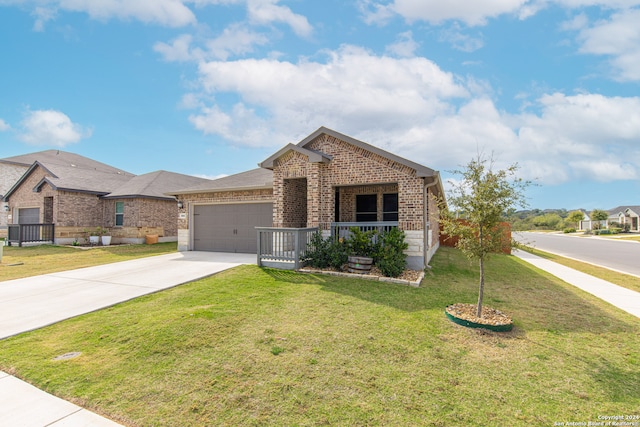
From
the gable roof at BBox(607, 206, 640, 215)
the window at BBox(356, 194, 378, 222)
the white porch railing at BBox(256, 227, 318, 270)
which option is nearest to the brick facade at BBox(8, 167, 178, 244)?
the white porch railing at BBox(256, 227, 318, 270)

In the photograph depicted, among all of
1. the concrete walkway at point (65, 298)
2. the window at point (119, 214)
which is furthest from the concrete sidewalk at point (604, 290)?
the window at point (119, 214)

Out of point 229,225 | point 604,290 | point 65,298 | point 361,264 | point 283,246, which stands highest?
point 229,225

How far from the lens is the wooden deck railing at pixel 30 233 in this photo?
17391 millimetres

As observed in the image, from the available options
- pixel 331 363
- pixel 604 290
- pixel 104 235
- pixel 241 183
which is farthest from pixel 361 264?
pixel 104 235

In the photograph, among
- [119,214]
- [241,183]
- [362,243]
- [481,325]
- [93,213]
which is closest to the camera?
[481,325]

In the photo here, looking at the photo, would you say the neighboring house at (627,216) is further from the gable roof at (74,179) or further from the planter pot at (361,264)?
the gable roof at (74,179)

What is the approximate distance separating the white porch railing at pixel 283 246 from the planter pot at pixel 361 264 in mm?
1699

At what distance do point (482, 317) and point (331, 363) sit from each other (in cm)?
313

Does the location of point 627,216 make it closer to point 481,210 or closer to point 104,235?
point 481,210

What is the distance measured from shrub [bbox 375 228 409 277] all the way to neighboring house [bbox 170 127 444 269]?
1.99 feet

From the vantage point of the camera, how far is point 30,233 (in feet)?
57.8

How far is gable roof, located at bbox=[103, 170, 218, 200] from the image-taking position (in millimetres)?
18183

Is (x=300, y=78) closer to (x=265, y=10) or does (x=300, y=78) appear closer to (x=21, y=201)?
(x=265, y=10)

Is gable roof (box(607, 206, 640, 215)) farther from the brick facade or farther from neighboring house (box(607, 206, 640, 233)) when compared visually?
the brick facade
